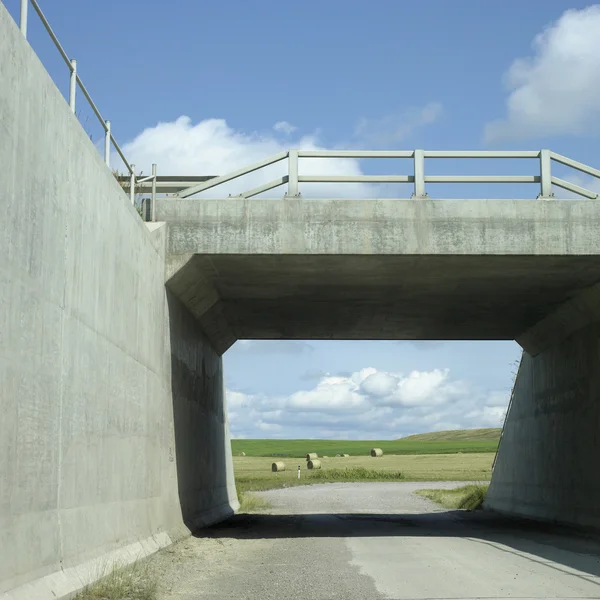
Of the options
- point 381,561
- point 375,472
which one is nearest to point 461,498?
point 381,561

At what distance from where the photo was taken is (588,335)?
2139 centimetres

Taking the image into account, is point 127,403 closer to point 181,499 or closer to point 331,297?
point 181,499

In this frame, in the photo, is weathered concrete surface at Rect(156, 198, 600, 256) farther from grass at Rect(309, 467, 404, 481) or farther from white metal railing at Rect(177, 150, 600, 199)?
grass at Rect(309, 467, 404, 481)

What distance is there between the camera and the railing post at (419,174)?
17.5 meters

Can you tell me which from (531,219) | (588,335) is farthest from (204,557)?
(588,335)

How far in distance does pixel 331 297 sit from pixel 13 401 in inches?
546

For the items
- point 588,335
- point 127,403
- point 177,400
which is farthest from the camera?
point 588,335

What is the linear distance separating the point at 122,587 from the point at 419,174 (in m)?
10.2

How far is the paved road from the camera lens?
10.9m

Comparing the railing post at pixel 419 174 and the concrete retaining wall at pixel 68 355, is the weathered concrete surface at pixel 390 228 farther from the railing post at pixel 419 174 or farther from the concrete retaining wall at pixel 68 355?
the concrete retaining wall at pixel 68 355

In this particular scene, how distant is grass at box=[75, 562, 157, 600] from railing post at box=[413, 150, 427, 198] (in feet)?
29.7

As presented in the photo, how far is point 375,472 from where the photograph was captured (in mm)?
69938

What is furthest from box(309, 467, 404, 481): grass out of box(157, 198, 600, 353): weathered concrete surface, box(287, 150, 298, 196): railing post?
box(287, 150, 298, 196): railing post

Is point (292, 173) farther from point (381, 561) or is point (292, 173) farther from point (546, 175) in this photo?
point (381, 561)
